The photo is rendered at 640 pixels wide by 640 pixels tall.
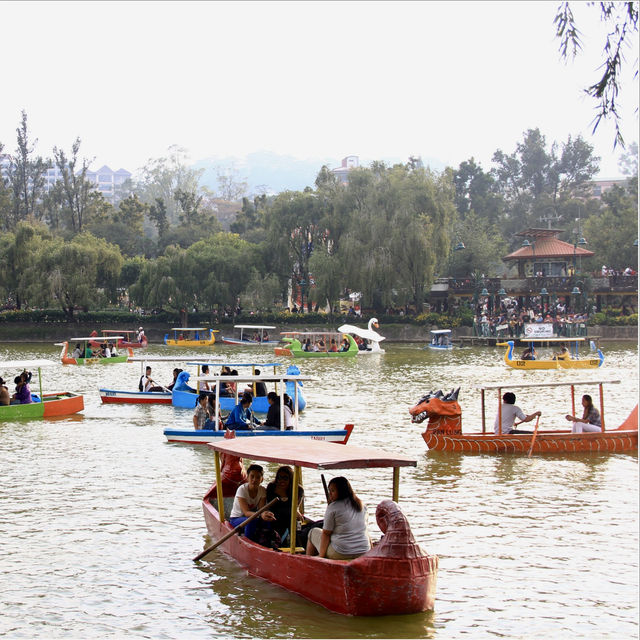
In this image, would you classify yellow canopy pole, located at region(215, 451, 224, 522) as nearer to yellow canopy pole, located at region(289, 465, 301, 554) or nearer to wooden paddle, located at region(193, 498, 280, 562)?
wooden paddle, located at region(193, 498, 280, 562)

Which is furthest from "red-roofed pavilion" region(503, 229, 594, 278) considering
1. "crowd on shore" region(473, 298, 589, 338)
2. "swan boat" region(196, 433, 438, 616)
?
"swan boat" region(196, 433, 438, 616)

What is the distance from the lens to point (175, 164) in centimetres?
14650

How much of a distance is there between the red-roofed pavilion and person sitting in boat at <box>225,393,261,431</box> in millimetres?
46106

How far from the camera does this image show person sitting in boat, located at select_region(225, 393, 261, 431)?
660 inches

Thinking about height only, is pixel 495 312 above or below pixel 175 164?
below

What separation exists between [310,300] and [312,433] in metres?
43.4

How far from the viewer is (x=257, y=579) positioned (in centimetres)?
926

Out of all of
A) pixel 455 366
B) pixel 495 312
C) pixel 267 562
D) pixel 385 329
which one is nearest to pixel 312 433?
pixel 267 562

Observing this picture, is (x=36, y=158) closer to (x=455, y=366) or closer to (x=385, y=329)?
(x=385, y=329)

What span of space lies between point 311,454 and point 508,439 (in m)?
8.25

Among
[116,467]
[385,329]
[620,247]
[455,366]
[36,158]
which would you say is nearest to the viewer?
[116,467]

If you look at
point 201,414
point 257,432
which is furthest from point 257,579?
point 201,414

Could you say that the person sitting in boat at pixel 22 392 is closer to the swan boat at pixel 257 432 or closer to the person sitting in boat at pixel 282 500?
the swan boat at pixel 257 432

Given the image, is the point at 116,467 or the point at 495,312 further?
the point at 495,312
